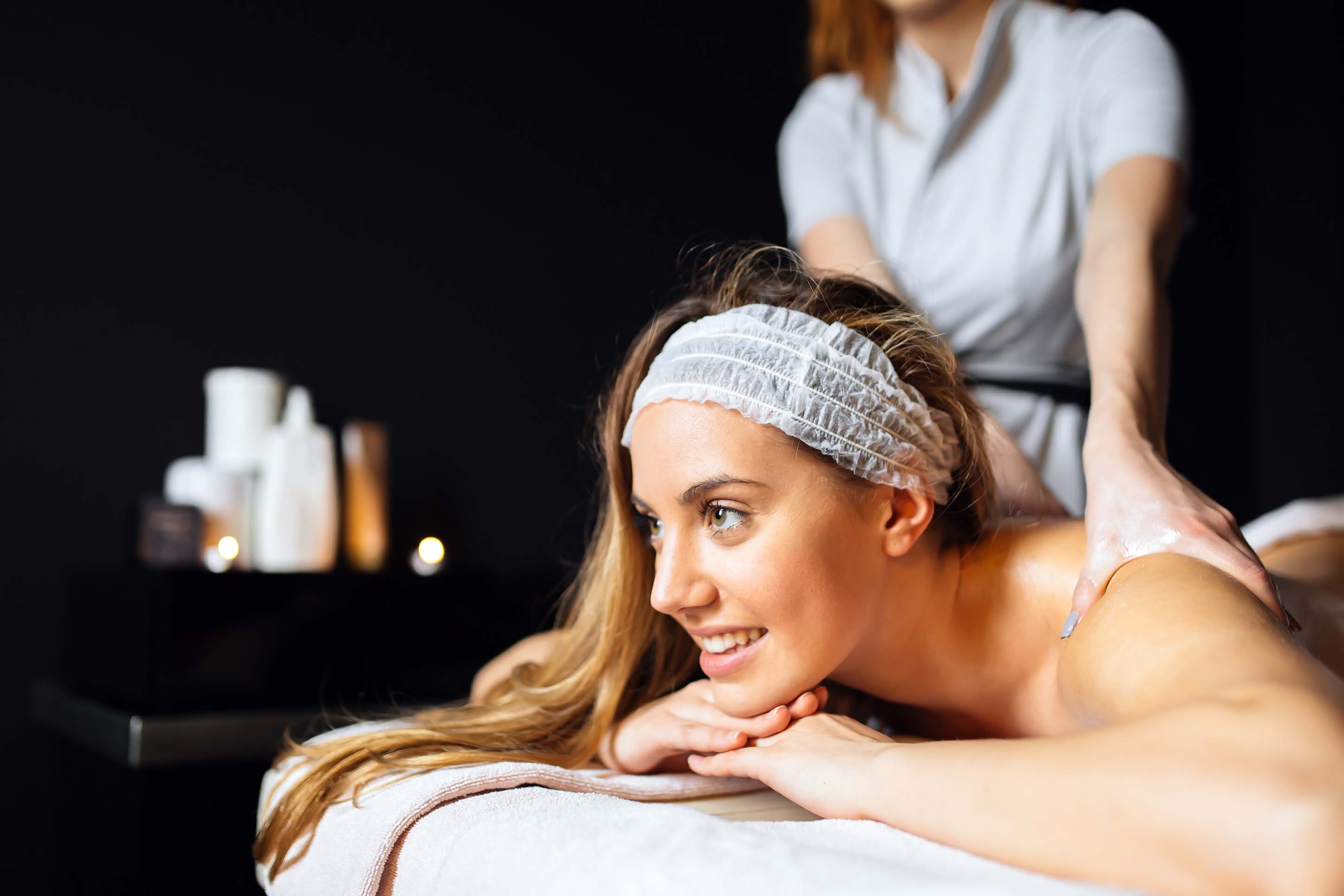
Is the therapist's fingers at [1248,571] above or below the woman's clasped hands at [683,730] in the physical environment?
above

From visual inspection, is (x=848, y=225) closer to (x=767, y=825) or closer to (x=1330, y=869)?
(x=767, y=825)

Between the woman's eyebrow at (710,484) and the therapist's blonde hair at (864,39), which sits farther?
the therapist's blonde hair at (864,39)

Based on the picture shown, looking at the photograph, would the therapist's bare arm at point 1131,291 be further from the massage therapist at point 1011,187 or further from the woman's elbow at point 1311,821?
the woman's elbow at point 1311,821

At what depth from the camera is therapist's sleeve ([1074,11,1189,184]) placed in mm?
1573

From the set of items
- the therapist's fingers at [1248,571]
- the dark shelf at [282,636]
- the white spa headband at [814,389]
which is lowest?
the dark shelf at [282,636]

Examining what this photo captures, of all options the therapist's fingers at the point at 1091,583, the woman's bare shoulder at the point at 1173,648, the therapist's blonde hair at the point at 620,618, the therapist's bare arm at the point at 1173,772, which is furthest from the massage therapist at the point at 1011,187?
the therapist's bare arm at the point at 1173,772

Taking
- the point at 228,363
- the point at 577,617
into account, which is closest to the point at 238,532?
the point at 228,363

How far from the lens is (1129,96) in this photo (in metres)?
1.61

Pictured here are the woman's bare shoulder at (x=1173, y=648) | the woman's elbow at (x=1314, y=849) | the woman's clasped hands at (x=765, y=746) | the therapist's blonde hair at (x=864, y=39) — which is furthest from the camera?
the therapist's blonde hair at (x=864, y=39)

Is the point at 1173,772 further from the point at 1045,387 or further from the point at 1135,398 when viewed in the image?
the point at 1045,387

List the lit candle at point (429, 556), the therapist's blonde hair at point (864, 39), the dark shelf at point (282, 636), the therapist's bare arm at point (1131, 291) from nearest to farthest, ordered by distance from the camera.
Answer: the therapist's bare arm at point (1131, 291)
the dark shelf at point (282, 636)
the therapist's blonde hair at point (864, 39)
the lit candle at point (429, 556)

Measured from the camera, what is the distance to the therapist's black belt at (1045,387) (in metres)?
1.79

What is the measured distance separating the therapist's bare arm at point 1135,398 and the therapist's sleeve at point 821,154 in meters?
0.45

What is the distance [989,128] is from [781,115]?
1.46 m
